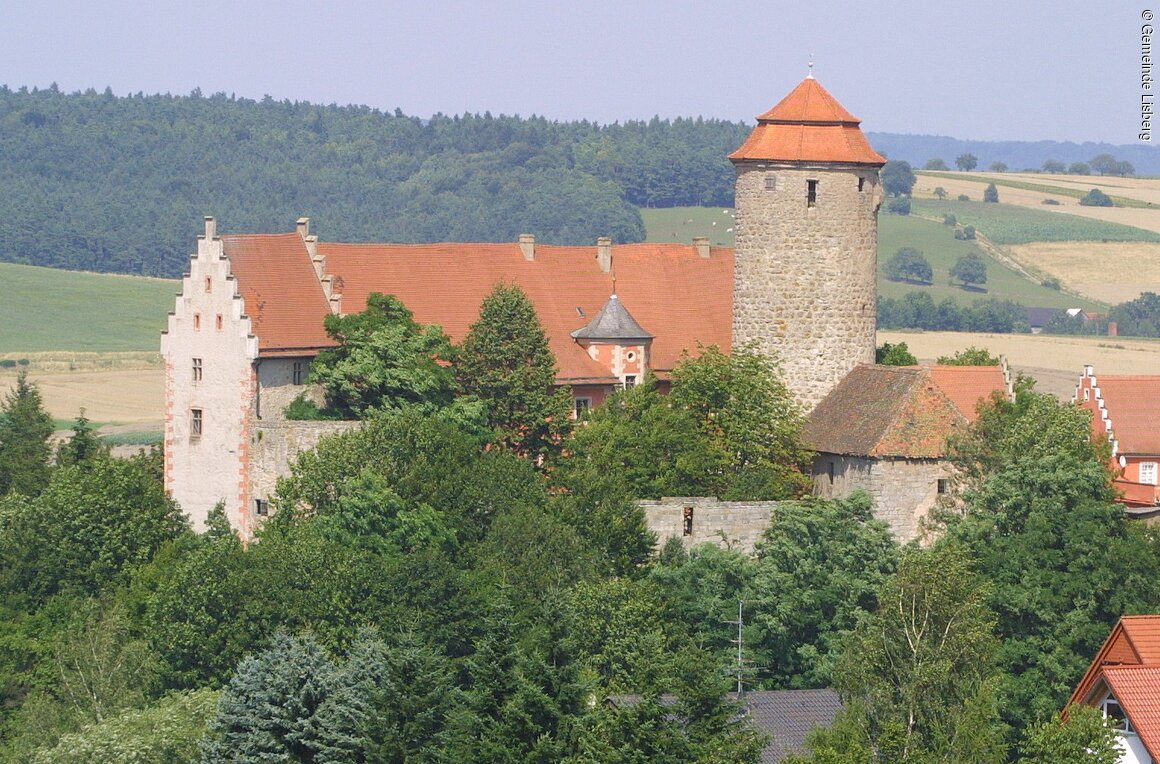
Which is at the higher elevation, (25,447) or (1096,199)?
(1096,199)

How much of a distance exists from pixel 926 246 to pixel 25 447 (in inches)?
4182

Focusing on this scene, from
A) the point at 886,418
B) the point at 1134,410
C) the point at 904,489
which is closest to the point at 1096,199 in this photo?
the point at 1134,410

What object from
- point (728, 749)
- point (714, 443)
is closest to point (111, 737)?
point (728, 749)

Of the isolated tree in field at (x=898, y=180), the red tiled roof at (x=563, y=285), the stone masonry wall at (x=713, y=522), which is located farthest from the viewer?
the isolated tree in field at (x=898, y=180)

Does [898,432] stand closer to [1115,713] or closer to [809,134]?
[809,134]

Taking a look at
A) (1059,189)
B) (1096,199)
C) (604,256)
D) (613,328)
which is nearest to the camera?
(613,328)

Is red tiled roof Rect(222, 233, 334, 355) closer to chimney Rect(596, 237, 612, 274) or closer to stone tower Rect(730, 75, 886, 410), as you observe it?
chimney Rect(596, 237, 612, 274)

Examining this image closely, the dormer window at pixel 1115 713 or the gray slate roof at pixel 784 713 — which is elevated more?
the dormer window at pixel 1115 713

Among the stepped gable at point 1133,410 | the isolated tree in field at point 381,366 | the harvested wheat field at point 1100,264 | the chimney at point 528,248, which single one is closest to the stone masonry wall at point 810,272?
the isolated tree in field at point 381,366

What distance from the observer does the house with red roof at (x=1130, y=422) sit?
6269 cm

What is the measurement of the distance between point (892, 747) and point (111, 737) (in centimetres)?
1369

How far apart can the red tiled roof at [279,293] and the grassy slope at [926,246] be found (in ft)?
286

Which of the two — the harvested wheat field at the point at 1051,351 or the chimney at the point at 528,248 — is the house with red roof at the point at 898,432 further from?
the harvested wheat field at the point at 1051,351

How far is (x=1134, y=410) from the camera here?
6456 centimetres
